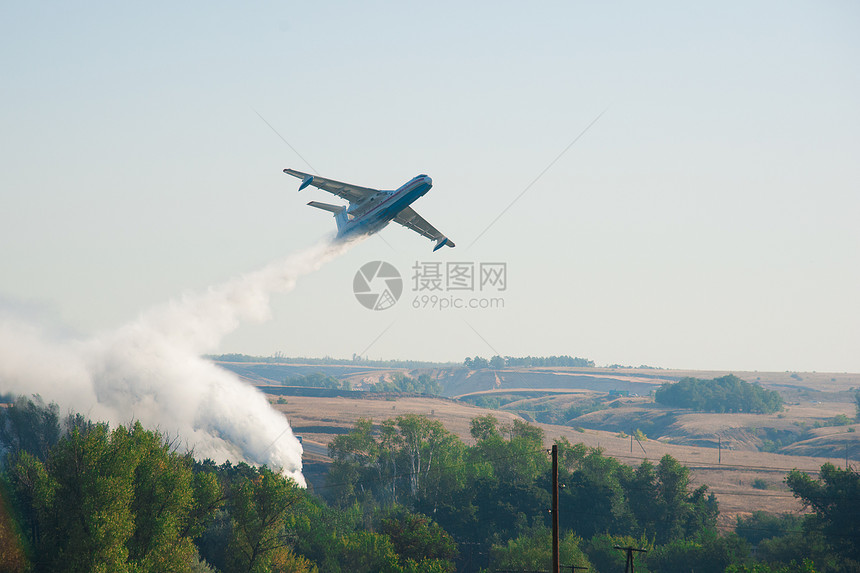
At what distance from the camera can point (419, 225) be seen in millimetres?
89625

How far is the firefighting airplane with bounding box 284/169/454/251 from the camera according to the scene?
254 ft

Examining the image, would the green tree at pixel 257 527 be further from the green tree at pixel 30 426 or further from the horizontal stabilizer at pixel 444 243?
the green tree at pixel 30 426

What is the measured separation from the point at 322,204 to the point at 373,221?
9.05 meters

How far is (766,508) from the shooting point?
128375mm

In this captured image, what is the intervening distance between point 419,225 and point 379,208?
927 cm

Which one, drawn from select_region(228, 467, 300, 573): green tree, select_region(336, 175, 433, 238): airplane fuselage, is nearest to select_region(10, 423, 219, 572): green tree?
select_region(228, 467, 300, 573): green tree

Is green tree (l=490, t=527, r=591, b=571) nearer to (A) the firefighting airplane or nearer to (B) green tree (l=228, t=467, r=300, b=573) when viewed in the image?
(B) green tree (l=228, t=467, r=300, b=573)

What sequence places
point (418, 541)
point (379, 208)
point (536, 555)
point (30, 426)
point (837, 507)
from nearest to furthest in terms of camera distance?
1. point (536, 555)
2. point (418, 541)
3. point (379, 208)
4. point (837, 507)
5. point (30, 426)

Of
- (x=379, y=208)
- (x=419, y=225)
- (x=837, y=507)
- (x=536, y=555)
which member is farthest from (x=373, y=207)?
(x=837, y=507)

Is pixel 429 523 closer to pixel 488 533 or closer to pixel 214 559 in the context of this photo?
pixel 488 533

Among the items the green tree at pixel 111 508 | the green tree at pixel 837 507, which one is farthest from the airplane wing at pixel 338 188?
the green tree at pixel 837 507

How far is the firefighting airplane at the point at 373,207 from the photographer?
254ft

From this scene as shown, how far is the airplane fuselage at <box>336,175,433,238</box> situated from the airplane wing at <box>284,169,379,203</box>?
68 cm

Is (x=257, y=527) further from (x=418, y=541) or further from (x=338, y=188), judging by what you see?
(x=338, y=188)
